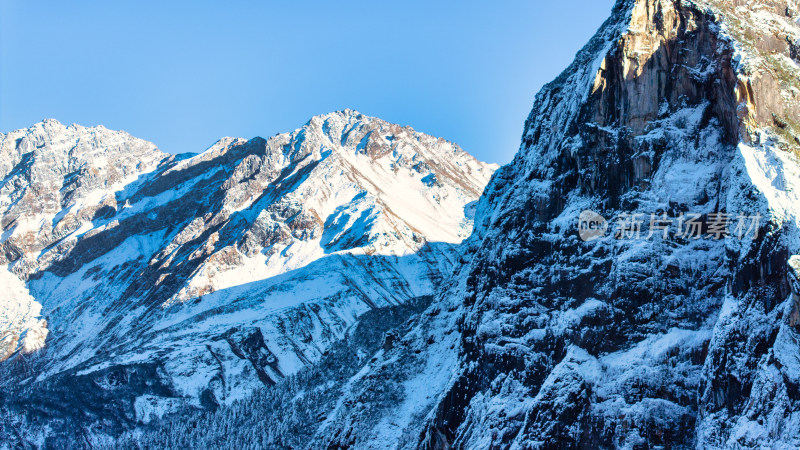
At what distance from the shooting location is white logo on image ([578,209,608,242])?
225 ft

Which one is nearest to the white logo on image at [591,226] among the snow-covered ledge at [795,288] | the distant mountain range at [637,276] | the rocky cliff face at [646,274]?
the distant mountain range at [637,276]

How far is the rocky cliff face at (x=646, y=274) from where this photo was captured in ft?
166

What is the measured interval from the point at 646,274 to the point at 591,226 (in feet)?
29.7

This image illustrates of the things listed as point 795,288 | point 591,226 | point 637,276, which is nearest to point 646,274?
point 637,276

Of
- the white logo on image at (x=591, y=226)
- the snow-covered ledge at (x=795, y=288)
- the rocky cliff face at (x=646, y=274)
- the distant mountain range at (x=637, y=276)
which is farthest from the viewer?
the white logo on image at (x=591, y=226)

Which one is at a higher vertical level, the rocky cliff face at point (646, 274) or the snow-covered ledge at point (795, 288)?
the rocky cliff face at point (646, 274)

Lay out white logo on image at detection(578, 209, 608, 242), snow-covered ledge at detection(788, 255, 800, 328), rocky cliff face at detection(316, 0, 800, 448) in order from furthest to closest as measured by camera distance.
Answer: white logo on image at detection(578, 209, 608, 242)
rocky cliff face at detection(316, 0, 800, 448)
snow-covered ledge at detection(788, 255, 800, 328)

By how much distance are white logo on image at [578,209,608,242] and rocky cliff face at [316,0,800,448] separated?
0.54m

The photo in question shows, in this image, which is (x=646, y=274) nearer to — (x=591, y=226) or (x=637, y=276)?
(x=637, y=276)

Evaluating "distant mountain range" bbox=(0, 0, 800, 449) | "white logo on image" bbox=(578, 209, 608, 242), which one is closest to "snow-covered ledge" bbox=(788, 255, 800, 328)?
"distant mountain range" bbox=(0, 0, 800, 449)

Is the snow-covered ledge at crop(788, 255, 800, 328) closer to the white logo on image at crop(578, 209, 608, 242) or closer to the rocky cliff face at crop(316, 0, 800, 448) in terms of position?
the rocky cliff face at crop(316, 0, 800, 448)

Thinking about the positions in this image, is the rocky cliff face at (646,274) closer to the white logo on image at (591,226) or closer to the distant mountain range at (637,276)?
the distant mountain range at (637,276)

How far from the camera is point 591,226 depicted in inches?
2746

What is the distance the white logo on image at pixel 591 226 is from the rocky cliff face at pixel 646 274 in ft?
1.76
